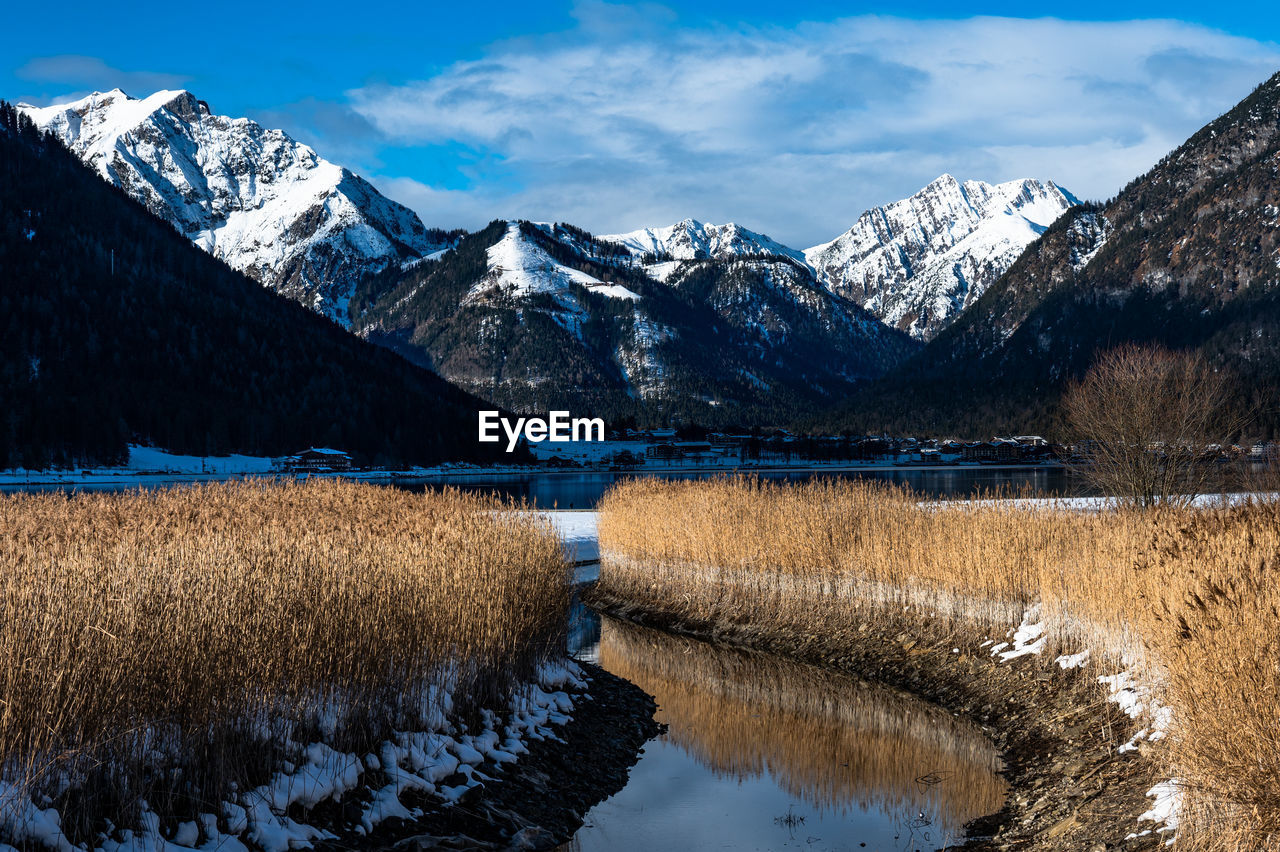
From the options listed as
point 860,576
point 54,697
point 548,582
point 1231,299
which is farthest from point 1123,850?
point 1231,299

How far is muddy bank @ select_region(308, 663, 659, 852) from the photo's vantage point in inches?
358

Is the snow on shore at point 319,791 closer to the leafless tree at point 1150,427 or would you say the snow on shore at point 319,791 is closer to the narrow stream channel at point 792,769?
the narrow stream channel at point 792,769

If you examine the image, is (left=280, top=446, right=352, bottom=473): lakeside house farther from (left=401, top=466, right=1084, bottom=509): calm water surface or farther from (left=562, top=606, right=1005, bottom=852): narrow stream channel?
(left=562, top=606, right=1005, bottom=852): narrow stream channel

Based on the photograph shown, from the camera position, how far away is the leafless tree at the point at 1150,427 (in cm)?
2805

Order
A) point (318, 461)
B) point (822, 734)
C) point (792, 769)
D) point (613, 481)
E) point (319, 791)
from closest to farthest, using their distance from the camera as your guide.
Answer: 1. point (319, 791)
2. point (792, 769)
3. point (822, 734)
4. point (613, 481)
5. point (318, 461)

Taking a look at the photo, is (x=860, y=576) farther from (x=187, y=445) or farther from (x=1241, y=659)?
(x=187, y=445)

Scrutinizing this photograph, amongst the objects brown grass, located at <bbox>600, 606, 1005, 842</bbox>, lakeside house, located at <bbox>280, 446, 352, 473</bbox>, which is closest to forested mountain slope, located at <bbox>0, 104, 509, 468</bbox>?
lakeside house, located at <bbox>280, 446, 352, 473</bbox>

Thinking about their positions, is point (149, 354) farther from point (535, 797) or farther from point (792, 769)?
point (535, 797)

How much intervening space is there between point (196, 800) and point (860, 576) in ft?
50.1

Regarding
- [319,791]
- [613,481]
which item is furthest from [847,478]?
[319,791]

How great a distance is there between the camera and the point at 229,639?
910cm

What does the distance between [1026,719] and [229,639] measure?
11377mm

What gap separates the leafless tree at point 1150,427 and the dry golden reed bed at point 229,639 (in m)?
19.9

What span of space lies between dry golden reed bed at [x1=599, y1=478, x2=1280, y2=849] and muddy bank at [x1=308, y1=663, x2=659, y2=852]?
21.3 feet
